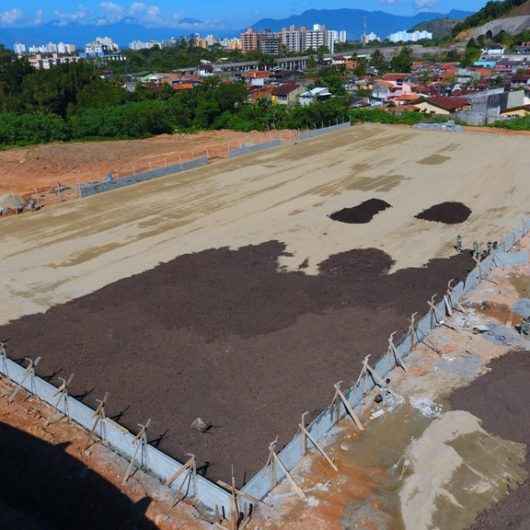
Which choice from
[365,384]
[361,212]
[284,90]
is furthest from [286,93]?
[365,384]

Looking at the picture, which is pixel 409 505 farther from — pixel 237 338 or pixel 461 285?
pixel 461 285

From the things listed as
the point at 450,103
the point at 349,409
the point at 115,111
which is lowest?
the point at 450,103

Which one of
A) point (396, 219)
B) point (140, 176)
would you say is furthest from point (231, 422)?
point (140, 176)

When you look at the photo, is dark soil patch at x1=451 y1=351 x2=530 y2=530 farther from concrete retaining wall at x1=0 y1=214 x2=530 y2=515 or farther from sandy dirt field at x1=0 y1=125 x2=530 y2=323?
sandy dirt field at x1=0 y1=125 x2=530 y2=323

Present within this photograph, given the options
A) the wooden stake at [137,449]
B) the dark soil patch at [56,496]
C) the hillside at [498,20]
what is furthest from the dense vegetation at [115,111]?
the hillside at [498,20]

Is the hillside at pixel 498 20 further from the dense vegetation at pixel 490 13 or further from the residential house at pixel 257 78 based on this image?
the residential house at pixel 257 78

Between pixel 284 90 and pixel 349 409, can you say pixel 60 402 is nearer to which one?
pixel 349 409
